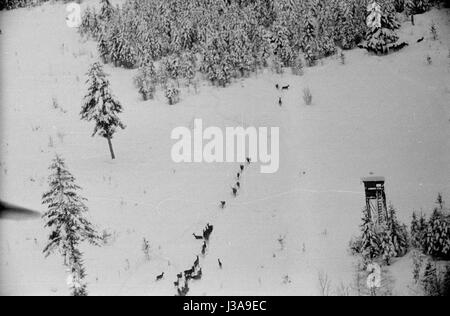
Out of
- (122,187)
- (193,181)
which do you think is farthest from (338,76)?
(122,187)

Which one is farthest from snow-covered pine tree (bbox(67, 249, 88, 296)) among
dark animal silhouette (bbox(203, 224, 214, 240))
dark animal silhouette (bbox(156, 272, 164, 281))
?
dark animal silhouette (bbox(203, 224, 214, 240))

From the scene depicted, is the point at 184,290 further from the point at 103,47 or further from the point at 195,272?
the point at 103,47

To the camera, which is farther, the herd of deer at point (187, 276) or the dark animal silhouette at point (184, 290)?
the herd of deer at point (187, 276)

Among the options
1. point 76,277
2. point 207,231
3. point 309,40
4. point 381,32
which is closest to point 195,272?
point 207,231

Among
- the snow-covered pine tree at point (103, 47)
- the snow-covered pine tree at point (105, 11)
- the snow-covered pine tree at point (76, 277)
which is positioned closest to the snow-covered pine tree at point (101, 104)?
the snow-covered pine tree at point (76, 277)

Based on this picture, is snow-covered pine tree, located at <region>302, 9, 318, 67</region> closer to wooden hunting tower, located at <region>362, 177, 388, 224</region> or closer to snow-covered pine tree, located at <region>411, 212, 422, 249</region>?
wooden hunting tower, located at <region>362, 177, 388, 224</region>

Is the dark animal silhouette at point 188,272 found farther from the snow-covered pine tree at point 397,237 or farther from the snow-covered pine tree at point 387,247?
the snow-covered pine tree at point 397,237

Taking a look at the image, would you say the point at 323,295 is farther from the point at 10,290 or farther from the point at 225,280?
the point at 10,290

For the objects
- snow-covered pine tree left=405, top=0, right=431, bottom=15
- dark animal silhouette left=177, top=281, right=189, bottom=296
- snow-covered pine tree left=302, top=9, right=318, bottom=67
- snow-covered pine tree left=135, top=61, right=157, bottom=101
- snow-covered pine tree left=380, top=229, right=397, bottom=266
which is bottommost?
dark animal silhouette left=177, top=281, right=189, bottom=296
